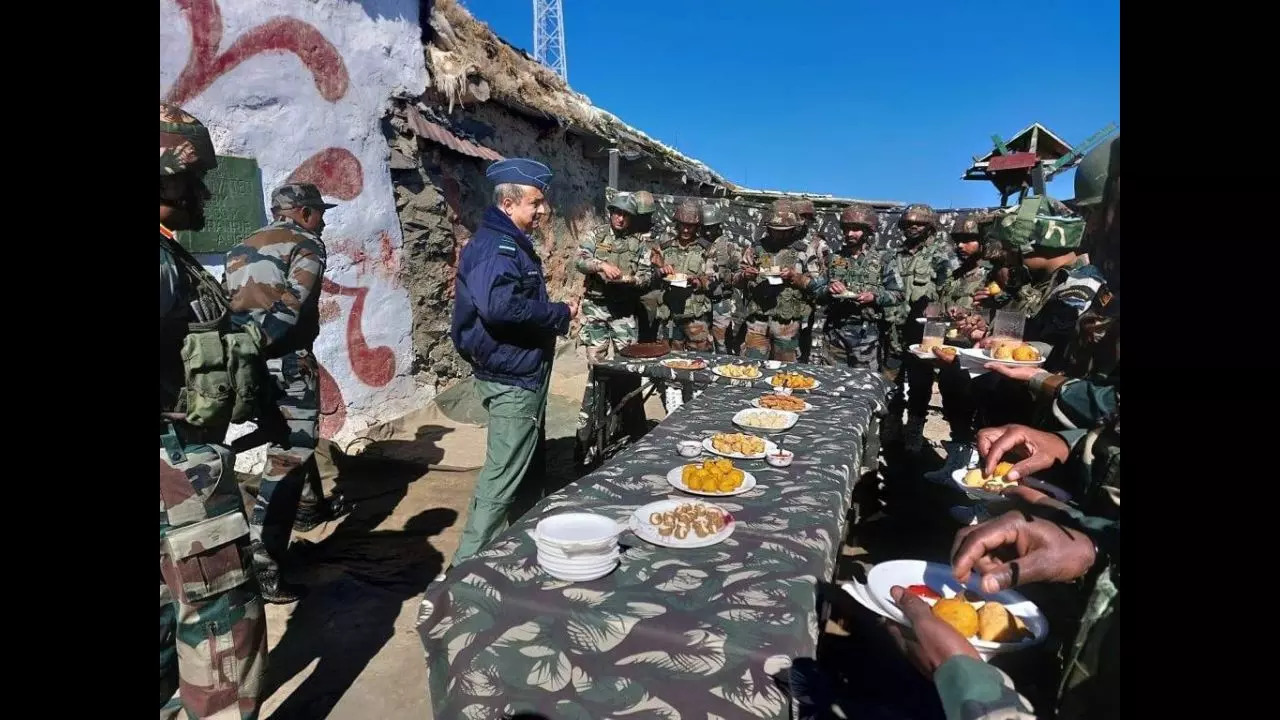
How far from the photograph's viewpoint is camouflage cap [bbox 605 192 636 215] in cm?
696

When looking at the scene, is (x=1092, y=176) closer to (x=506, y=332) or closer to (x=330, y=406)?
(x=506, y=332)

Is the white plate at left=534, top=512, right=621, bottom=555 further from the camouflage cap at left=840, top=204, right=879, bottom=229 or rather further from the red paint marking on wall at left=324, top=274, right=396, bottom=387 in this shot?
the camouflage cap at left=840, top=204, right=879, bottom=229

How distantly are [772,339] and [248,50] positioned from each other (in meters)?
6.06

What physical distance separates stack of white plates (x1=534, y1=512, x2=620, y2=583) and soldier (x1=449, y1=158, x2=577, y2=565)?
1.84 m

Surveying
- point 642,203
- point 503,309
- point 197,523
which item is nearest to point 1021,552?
point 503,309

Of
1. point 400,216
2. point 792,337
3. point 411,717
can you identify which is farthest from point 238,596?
point 792,337

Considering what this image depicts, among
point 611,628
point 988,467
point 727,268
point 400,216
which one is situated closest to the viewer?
point 611,628

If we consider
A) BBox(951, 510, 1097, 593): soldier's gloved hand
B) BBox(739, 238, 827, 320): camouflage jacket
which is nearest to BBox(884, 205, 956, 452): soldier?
BBox(739, 238, 827, 320): camouflage jacket

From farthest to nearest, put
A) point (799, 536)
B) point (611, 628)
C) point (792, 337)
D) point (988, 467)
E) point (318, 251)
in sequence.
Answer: point (792, 337), point (318, 251), point (988, 467), point (799, 536), point (611, 628)

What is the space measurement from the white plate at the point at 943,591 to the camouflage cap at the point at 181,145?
3133 mm

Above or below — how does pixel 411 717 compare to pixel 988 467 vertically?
below
